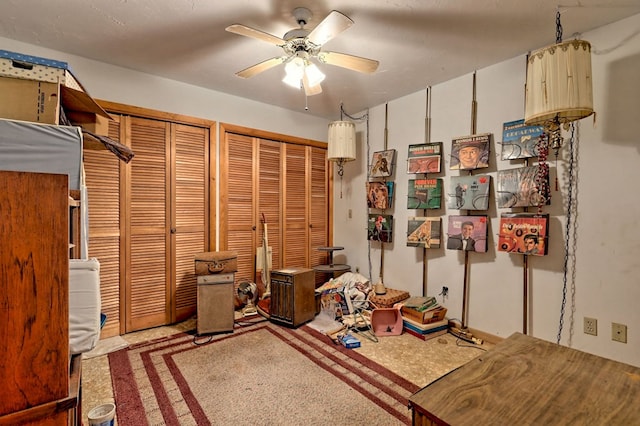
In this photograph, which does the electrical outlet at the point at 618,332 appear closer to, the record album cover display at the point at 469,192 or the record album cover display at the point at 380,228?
the record album cover display at the point at 469,192

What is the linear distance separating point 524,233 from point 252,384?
91.9 inches

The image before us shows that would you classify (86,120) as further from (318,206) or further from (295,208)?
(318,206)

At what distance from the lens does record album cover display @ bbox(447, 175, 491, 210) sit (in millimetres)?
2727

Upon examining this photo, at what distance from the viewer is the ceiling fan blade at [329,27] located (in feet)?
5.28

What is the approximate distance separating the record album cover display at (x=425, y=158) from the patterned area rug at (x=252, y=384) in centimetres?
Result: 191

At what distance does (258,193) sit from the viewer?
3678mm

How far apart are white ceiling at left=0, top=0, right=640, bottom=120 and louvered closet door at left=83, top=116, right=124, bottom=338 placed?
0.77m

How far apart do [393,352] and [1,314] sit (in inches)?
94.6

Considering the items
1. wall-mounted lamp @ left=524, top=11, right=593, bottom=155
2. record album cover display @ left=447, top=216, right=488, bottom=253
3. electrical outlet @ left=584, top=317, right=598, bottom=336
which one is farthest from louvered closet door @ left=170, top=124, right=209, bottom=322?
electrical outlet @ left=584, top=317, right=598, bottom=336

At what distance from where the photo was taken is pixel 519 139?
98.3 inches

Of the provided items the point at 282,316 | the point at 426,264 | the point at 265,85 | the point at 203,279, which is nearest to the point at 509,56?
the point at 426,264

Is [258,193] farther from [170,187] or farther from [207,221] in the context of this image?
[170,187]

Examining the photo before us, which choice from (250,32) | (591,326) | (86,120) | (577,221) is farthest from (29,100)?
(591,326)

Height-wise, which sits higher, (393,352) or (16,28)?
(16,28)
